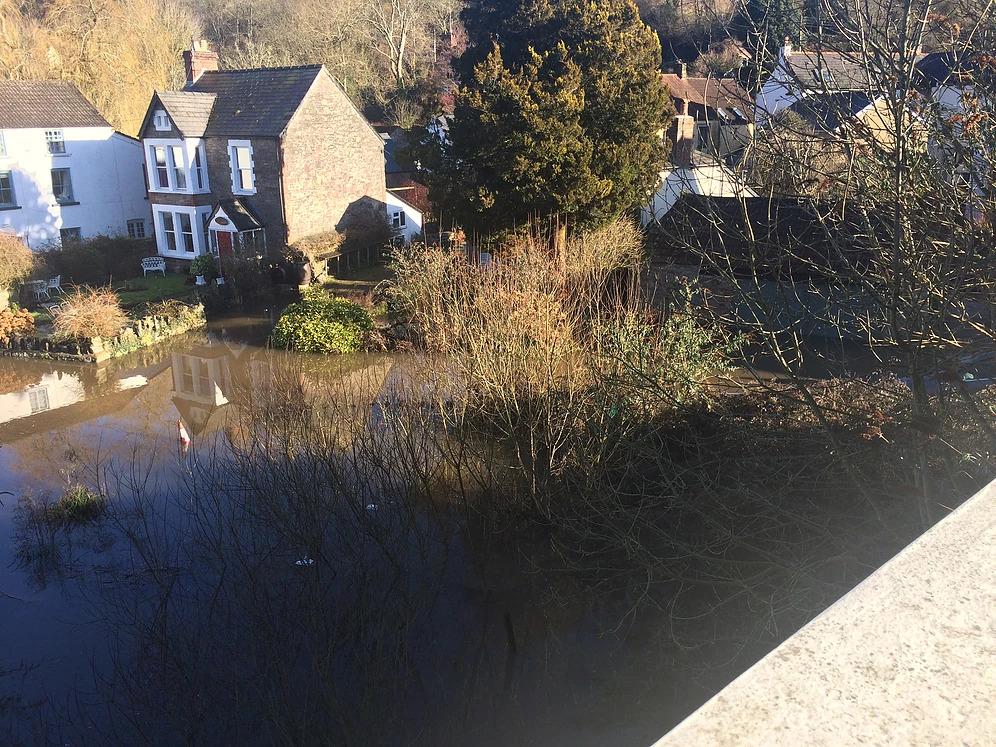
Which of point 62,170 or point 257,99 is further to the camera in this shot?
point 62,170

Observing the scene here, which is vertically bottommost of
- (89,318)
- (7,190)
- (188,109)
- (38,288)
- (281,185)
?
(89,318)

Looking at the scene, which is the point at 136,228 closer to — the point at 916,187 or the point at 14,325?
the point at 14,325

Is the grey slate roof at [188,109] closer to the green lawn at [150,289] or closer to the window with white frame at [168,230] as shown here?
the window with white frame at [168,230]

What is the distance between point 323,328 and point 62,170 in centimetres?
1675

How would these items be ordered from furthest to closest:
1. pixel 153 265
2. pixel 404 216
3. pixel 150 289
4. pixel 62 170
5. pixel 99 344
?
1. pixel 404 216
2. pixel 62 170
3. pixel 153 265
4. pixel 150 289
5. pixel 99 344

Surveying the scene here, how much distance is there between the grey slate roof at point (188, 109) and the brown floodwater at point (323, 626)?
66.1 ft

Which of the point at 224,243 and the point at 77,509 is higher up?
the point at 224,243

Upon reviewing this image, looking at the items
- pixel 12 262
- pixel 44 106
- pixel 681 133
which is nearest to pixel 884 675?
pixel 12 262

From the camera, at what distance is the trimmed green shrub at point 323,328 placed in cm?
2044

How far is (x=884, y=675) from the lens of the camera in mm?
1431

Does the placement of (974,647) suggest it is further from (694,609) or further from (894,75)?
(694,609)

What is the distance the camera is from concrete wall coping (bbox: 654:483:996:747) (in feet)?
4.31

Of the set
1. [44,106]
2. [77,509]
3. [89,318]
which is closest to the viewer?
[77,509]

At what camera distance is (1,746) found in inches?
281
